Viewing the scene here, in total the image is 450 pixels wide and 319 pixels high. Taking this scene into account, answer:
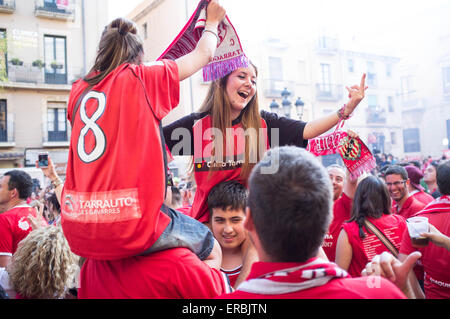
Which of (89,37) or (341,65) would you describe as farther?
(341,65)

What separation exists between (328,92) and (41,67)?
16.3m

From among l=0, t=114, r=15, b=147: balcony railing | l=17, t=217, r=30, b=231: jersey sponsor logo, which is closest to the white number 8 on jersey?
l=17, t=217, r=30, b=231: jersey sponsor logo

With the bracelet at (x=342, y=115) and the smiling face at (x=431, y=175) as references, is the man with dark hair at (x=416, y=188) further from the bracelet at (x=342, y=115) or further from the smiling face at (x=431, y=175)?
the bracelet at (x=342, y=115)

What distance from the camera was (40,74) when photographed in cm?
1731

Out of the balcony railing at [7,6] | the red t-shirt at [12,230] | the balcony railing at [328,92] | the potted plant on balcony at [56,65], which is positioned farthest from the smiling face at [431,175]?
the balcony railing at [328,92]

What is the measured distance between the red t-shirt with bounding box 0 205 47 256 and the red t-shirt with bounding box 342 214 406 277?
2954mm

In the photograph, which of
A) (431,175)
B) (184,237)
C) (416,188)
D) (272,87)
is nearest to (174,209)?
(184,237)

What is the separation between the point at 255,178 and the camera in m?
1.36

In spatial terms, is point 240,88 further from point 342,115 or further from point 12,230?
point 12,230

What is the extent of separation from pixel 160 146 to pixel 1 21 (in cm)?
1868

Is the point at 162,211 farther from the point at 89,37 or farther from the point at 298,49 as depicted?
the point at 298,49

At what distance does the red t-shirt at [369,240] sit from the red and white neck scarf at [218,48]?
1736 mm
